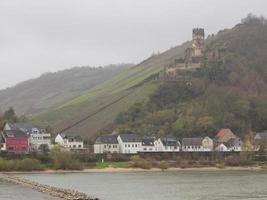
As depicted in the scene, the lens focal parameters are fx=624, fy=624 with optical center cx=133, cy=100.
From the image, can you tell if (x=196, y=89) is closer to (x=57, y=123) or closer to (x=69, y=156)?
(x=57, y=123)

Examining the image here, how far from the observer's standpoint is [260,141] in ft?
500

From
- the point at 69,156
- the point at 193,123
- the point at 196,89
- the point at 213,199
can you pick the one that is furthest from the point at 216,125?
the point at 213,199

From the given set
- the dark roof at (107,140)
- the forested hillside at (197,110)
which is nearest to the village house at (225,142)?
the forested hillside at (197,110)

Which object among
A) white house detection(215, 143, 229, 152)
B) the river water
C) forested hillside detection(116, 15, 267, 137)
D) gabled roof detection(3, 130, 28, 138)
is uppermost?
forested hillside detection(116, 15, 267, 137)

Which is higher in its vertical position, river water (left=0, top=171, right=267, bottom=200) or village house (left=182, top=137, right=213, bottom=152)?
village house (left=182, top=137, right=213, bottom=152)

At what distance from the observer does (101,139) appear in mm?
145625

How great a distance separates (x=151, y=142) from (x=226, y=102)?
1360 inches

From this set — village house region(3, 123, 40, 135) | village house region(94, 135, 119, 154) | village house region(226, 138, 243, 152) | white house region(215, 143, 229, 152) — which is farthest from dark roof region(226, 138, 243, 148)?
village house region(3, 123, 40, 135)

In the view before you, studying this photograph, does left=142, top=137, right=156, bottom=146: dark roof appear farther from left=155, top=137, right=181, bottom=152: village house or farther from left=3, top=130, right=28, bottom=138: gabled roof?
left=3, top=130, right=28, bottom=138: gabled roof

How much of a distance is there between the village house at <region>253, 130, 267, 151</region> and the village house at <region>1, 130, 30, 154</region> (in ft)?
174

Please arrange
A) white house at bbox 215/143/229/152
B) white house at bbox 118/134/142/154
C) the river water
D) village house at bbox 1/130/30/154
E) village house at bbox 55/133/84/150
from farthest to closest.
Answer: white house at bbox 215/143/229/152 < village house at bbox 55/133/84/150 < white house at bbox 118/134/142/154 < village house at bbox 1/130/30/154 < the river water

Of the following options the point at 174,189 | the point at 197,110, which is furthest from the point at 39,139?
the point at 174,189

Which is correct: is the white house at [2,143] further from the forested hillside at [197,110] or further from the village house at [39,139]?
the forested hillside at [197,110]

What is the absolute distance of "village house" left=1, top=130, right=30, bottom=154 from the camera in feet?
436
